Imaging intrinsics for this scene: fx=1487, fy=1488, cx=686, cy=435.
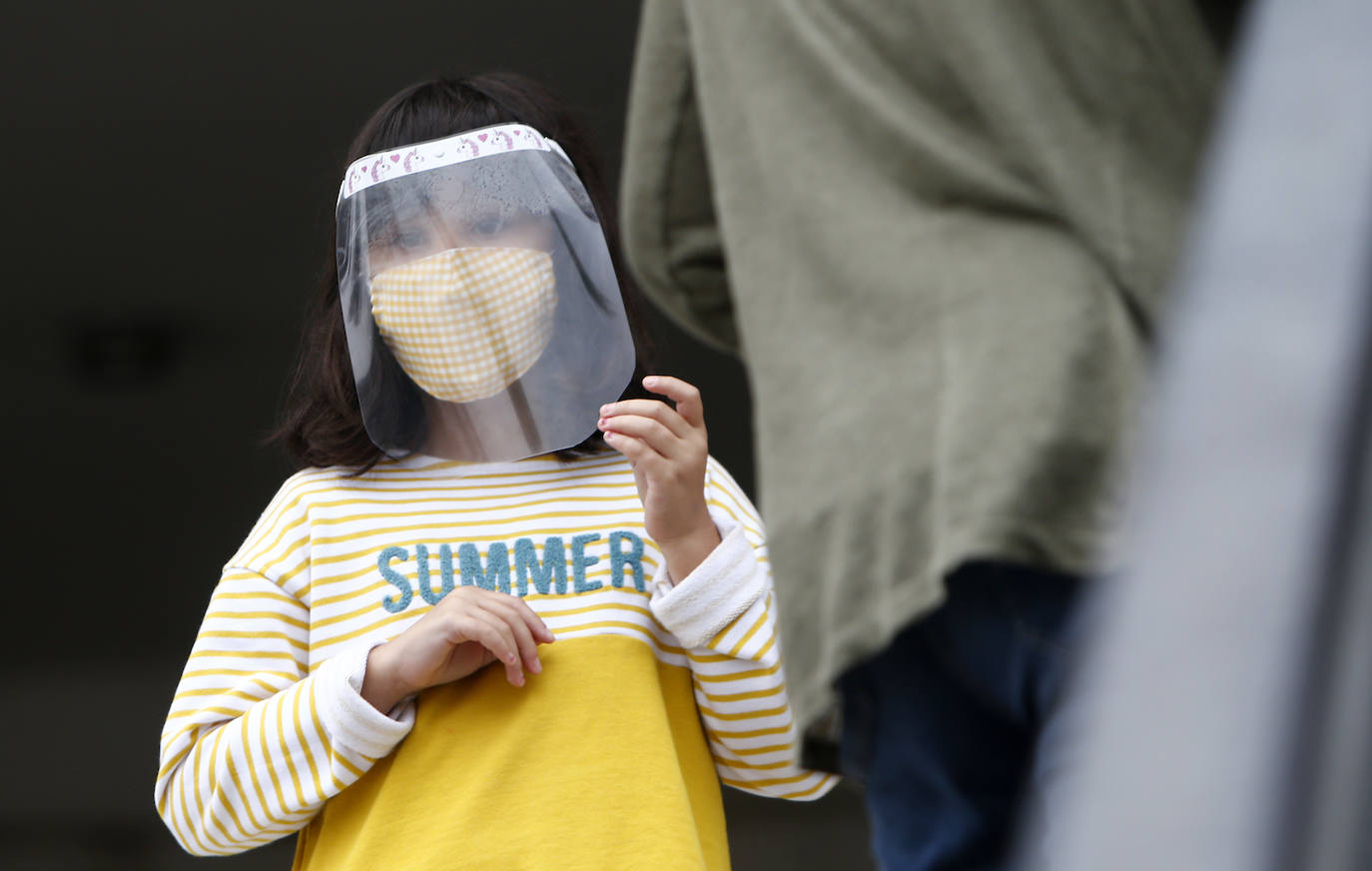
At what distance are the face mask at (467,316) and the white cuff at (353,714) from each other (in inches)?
7.5

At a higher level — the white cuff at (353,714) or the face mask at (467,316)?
the face mask at (467,316)

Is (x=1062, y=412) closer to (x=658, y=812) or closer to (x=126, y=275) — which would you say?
(x=658, y=812)

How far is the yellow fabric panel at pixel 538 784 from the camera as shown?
0.89 meters

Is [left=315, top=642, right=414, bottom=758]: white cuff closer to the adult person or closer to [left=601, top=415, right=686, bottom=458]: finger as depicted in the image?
[left=601, top=415, right=686, bottom=458]: finger

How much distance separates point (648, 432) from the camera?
0.92 meters

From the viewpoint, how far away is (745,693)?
961 mm

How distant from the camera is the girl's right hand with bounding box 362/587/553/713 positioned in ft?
2.89

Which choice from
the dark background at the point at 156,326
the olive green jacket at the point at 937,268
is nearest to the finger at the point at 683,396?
the olive green jacket at the point at 937,268

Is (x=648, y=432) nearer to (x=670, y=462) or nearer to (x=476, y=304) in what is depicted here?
(x=670, y=462)

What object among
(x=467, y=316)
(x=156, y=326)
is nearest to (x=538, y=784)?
(x=467, y=316)

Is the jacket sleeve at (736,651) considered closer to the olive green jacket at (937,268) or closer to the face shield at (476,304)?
the face shield at (476,304)

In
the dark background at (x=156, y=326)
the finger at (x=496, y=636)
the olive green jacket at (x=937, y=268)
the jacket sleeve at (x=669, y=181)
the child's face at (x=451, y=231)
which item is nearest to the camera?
the olive green jacket at (x=937, y=268)

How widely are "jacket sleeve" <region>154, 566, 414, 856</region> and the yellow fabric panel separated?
0.03m

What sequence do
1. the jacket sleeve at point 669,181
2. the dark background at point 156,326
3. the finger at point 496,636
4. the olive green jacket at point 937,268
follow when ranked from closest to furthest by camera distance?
1. the olive green jacket at point 937,268
2. the jacket sleeve at point 669,181
3. the finger at point 496,636
4. the dark background at point 156,326
